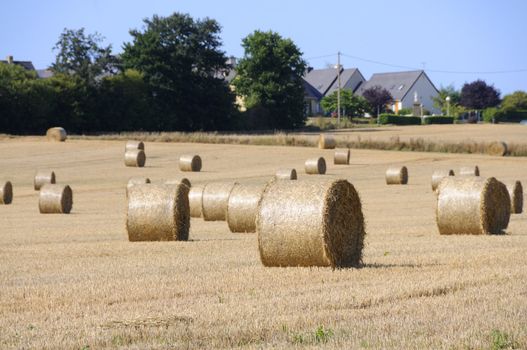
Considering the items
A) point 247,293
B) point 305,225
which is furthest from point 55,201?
point 247,293

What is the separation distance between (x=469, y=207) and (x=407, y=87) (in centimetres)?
12984

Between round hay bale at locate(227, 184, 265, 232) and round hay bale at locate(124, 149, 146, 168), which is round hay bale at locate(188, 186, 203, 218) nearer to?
round hay bale at locate(227, 184, 265, 232)

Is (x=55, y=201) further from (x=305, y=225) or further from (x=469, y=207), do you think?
(x=305, y=225)

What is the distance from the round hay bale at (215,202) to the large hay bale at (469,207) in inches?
292

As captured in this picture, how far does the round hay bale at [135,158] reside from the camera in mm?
51750

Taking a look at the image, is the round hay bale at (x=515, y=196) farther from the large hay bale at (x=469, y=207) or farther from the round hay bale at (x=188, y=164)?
the round hay bale at (x=188, y=164)

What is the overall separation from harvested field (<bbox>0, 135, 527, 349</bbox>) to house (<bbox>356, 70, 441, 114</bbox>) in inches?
4904

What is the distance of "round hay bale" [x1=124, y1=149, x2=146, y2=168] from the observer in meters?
51.8

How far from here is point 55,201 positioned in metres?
29.2

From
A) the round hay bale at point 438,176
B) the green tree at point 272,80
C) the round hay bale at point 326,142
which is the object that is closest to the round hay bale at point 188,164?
the round hay bale at point 326,142

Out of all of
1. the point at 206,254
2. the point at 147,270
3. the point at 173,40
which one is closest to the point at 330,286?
the point at 147,270

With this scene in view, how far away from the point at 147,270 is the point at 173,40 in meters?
73.8

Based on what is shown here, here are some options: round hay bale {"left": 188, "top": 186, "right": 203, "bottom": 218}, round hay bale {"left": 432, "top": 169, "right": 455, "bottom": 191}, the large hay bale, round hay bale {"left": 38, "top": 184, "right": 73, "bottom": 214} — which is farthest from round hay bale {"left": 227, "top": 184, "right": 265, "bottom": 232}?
round hay bale {"left": 432, "top": 169, "right": 455, "bottom": 191}

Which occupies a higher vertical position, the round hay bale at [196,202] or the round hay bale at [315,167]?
the round hay bale at [196,202]
